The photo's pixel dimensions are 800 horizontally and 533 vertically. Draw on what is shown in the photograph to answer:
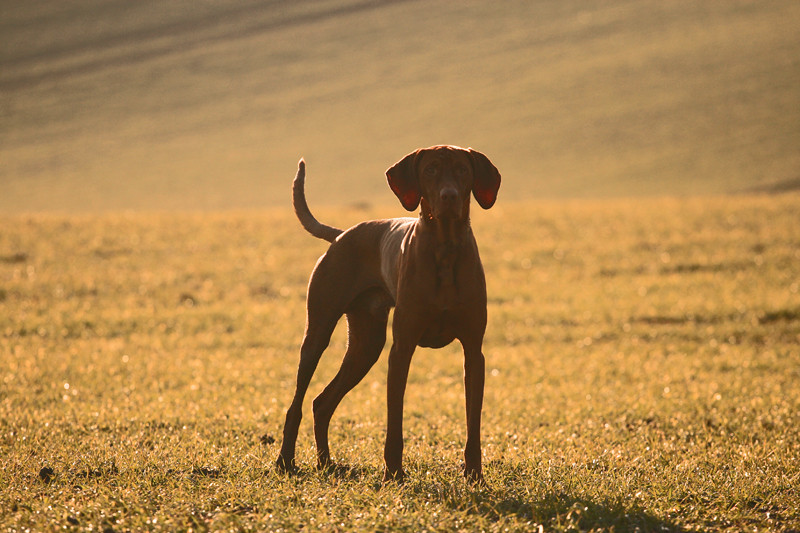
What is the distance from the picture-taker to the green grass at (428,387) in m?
5.36

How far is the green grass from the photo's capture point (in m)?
5.36

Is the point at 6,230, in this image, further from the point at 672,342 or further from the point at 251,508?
the point at 251,508

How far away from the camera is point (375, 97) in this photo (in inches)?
2375

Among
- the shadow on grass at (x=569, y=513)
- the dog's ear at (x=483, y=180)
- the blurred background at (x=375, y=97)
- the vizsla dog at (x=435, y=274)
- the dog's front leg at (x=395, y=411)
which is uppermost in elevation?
the blurred background at (x=375, y=97)

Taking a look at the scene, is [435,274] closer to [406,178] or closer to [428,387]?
[406,178]

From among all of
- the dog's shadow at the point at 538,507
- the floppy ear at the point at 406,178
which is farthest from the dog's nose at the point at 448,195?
the dog's shadow at the point at 538,507

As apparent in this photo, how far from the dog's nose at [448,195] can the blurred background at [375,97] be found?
120 feet

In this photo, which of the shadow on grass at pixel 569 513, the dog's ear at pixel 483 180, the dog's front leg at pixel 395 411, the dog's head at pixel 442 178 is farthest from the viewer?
the dog's front leg at pixel 395 411

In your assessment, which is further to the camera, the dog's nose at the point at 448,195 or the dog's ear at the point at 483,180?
the dog's ear at the point at 483,180

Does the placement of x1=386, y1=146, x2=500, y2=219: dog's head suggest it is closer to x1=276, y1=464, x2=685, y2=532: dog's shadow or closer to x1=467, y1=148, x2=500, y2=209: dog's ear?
x1=467, y1=148, x2=500, y2=209: dog's ear

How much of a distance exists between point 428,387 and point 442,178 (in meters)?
6.12

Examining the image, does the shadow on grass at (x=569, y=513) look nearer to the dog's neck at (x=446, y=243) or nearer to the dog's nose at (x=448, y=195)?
the dog's neck at (x=446, y=243)

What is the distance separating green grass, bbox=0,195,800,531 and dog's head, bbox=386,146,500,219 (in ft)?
6.04

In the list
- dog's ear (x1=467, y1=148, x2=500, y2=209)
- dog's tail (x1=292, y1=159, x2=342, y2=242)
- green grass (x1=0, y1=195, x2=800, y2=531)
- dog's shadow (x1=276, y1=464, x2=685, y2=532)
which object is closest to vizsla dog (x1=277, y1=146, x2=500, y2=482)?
dog's ear (x1=467, y1=148, x2=500, y2=209)
